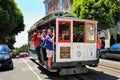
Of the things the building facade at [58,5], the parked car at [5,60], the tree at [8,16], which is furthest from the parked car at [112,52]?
the building facade at [58,5]

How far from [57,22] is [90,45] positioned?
1.91 meters

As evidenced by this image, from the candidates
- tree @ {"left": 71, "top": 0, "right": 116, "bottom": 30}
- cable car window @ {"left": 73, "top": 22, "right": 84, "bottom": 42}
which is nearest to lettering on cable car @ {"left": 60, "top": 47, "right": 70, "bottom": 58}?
Result: cable car window @ {"left": 73, "top": 22, "right": 84, "bottom": 42}

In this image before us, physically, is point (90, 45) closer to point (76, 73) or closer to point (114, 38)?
point (76, 73)

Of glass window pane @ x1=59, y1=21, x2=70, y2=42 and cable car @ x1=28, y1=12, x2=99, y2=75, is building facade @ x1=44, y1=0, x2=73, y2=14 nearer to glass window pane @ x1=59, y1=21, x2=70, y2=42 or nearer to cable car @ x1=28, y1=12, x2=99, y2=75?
cable car @ x1=28, y1=12, x2=99, y2=75

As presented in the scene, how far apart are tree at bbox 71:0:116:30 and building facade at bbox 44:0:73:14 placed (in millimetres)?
23309

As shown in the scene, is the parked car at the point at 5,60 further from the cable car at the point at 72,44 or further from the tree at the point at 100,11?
the tree at the point at 100,11

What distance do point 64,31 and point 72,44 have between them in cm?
66

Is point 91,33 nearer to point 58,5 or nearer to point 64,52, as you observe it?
point 64,52

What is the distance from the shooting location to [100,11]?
33.2 meters

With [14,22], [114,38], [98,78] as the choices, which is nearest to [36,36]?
[98,78]

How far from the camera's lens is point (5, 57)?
642 inches

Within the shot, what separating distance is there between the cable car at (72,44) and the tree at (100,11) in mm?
20430

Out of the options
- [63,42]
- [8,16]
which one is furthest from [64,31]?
[8,16]

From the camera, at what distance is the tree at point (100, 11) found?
32.8 metres
